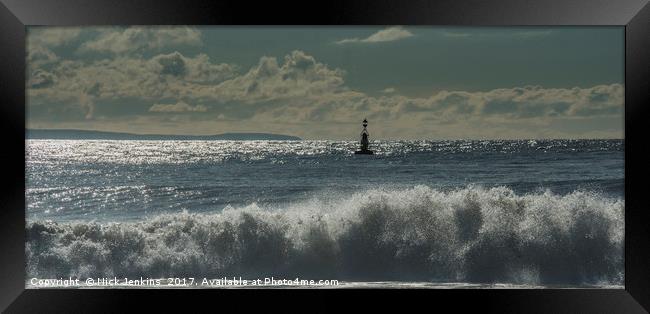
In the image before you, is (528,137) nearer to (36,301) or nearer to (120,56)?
(120,56)

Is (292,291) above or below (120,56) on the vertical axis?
below

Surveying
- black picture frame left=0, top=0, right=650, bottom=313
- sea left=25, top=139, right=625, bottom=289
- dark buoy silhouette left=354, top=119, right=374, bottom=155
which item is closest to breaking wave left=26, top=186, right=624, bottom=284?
sea left=25, top=139, right=625, bottom=289

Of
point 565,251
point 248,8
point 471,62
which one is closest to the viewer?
point 248,8

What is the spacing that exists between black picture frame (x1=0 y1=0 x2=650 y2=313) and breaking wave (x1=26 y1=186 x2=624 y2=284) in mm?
1648

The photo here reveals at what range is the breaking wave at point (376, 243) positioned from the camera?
602cm

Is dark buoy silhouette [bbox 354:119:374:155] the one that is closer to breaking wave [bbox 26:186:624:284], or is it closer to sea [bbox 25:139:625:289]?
sea [bbox 25:139:625:289]

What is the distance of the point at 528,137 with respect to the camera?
852 centimetres

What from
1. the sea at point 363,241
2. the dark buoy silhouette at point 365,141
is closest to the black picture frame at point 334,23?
the sea at point 363,241

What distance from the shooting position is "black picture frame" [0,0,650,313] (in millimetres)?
4168

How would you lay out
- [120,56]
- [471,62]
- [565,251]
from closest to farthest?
[565,251] < [120,56] < [471,62]

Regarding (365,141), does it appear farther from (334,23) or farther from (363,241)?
(334,23)

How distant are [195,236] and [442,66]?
4.01m

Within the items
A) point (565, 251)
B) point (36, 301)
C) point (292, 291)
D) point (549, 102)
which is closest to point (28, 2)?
point (36, 301)

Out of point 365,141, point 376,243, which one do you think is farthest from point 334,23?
point 365,141
